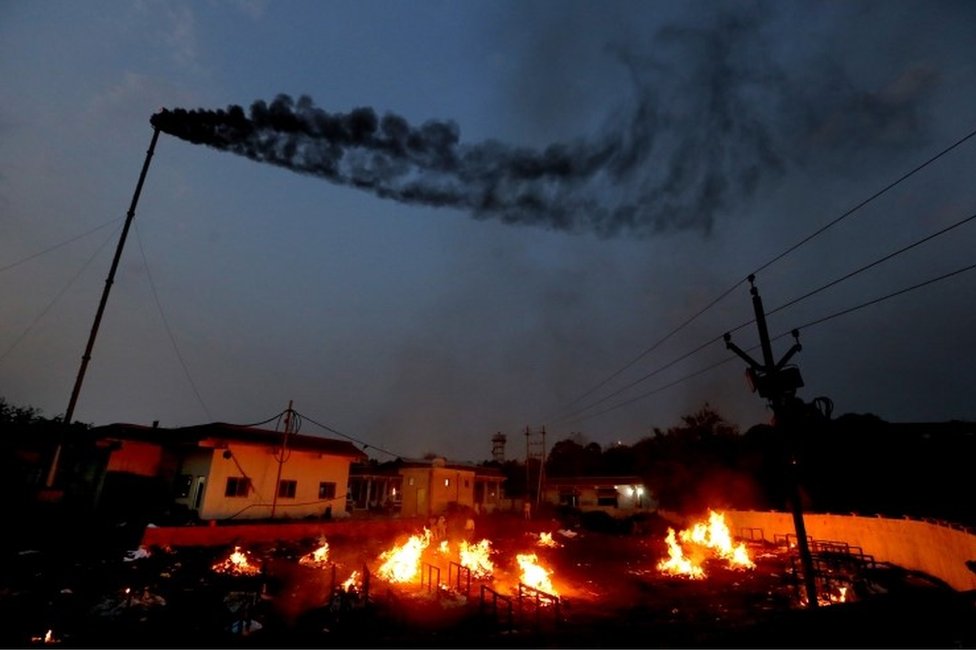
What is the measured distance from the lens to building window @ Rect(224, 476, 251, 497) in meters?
27.5

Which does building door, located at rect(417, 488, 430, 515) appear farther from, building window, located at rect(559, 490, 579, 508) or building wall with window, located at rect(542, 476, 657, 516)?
building window, located at rect(559, 490, 579, 508)

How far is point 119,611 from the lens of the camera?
13.4m

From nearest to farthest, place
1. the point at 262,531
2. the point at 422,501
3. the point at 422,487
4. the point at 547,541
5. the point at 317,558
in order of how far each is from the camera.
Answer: the point at 317,558 → the point at 262,531 → the point at 547,541 → the point at 422,501 → the point at 422,487

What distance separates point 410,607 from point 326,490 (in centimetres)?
1980

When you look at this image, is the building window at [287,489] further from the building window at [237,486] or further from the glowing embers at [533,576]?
the glowing embers at [533,576]

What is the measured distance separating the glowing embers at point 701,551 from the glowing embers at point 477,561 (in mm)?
8954

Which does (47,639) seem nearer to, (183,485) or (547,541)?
(183,485)

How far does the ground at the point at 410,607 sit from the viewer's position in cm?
552

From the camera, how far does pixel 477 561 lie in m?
21.8

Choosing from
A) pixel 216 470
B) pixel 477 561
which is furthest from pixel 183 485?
pixel 477 561

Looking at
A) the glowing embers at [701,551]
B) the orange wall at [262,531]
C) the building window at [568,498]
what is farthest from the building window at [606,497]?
the orange wall at [262,531]

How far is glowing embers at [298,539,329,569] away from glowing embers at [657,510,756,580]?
16.3 m

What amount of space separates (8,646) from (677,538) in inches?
1369

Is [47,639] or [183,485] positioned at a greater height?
[183,485]
